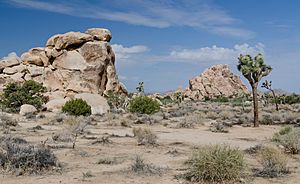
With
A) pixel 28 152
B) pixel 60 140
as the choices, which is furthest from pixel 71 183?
pixel 60 140

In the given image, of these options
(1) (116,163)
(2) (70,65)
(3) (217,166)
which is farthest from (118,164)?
(2) (70,65)

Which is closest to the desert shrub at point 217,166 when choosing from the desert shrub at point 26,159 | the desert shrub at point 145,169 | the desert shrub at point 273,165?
the desert shrub at point 273,165

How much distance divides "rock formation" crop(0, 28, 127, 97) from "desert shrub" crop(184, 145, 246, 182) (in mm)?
47648

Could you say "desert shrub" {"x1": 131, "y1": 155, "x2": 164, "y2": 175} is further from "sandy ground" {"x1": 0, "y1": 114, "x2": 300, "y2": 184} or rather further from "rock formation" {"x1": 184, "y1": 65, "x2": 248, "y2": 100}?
"rock formation" {"x1": 184, "y1": 65, "x2": 248, "y2": 100}

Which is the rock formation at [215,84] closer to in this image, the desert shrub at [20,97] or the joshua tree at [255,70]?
the desert shrub at [20,97]

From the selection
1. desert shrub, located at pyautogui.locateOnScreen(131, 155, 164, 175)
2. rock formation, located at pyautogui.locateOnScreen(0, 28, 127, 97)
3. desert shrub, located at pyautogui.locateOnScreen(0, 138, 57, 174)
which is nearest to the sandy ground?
desert shrub, located at pyautogui.locateOnScreen(131, 155, 164, 175)

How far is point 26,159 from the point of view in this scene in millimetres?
10281

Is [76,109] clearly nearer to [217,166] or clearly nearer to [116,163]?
[116,163]

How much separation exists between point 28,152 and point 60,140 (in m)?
5.95

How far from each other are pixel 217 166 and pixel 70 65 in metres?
52.9

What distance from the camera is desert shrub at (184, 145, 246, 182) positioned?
29.7 ft

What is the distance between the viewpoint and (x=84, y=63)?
198ft

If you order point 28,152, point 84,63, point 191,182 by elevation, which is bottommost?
point 191,182

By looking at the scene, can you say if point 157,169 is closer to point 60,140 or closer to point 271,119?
point 60,140
